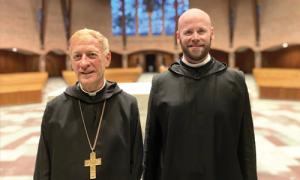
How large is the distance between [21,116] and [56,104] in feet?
27.3

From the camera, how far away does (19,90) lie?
1173cm

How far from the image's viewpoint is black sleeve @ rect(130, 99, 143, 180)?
2123 mm

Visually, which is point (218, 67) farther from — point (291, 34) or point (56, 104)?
point (291, 34)

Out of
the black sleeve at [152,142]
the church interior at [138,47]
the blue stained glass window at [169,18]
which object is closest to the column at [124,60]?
the church interior at [138,47]

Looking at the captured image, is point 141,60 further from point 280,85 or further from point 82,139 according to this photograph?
point 82,139

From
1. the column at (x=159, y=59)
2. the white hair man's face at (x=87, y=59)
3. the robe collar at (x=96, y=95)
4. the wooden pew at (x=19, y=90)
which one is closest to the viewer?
the white hair man's face at (x=87, y=59)

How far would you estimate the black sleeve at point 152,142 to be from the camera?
87.5 inches

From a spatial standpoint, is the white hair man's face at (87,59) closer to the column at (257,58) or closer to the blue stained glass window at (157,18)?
the column at (257,58)

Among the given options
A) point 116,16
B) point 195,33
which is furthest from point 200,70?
point 116,16

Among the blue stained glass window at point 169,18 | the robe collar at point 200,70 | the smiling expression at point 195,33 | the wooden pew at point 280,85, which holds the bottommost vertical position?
the wooden pew at point 280,85

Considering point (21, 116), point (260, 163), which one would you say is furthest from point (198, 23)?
point (21, 116)

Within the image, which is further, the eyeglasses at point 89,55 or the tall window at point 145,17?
the tall window at point 145,17

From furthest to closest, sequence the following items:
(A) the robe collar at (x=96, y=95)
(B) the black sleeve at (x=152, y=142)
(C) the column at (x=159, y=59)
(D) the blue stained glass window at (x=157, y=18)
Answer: (C) the column at (x=159, y=59) → (D) the blue stained glass window at (x=157, y=18) → (B) the black sleeve at (x=152, y=142) → (A) the robe collar at (x=96, y=95)

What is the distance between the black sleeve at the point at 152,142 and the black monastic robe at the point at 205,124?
0.03 meters
